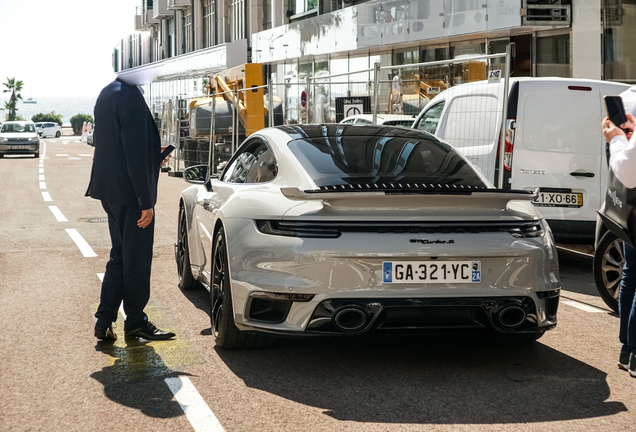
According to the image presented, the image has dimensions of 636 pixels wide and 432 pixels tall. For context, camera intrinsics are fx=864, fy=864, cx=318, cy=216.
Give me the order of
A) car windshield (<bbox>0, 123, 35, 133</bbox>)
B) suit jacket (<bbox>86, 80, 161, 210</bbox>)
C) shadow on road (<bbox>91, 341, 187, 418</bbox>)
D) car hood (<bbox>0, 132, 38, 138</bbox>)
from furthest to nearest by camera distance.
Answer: car windshield (<bbox>0, 123, 35, 133</bbox>)
car hood (<bbox>0, 132, 38, 138</bbox>)
suit jacket (<bbox>86, 80, 161, 210</bbox>)
shadow on road (<bbox>91, 341, 187, 418</bbox>)

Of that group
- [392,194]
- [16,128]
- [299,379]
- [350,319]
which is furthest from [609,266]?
[16,128]

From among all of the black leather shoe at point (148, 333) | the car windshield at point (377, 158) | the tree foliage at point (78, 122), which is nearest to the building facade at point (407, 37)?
the car windshield at point (377, 158)

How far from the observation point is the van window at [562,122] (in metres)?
8.22

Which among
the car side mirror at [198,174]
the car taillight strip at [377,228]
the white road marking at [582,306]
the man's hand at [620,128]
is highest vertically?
the man's hand at [620,128]

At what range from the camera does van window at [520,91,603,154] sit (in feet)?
27.0

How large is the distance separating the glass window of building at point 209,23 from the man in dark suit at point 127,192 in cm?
4663

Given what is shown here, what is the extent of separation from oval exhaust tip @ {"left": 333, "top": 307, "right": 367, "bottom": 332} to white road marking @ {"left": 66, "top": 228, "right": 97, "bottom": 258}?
18.4ft

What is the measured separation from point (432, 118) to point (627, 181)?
521 cm

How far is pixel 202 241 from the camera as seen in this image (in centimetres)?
634

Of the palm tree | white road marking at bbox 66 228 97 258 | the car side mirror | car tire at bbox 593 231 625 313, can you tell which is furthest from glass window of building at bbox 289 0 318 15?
the palm tree

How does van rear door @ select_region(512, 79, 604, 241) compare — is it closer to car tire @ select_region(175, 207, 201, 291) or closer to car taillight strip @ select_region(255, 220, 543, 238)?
car tire @ select_region(175, 207, 201, 291)

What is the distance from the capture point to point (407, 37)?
80.3ft

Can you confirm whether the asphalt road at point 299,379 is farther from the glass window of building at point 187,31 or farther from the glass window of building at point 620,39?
the glass window of building at point 187,31

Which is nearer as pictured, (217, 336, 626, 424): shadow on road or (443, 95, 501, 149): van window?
(217, 336, 626, 424): shadow on road
